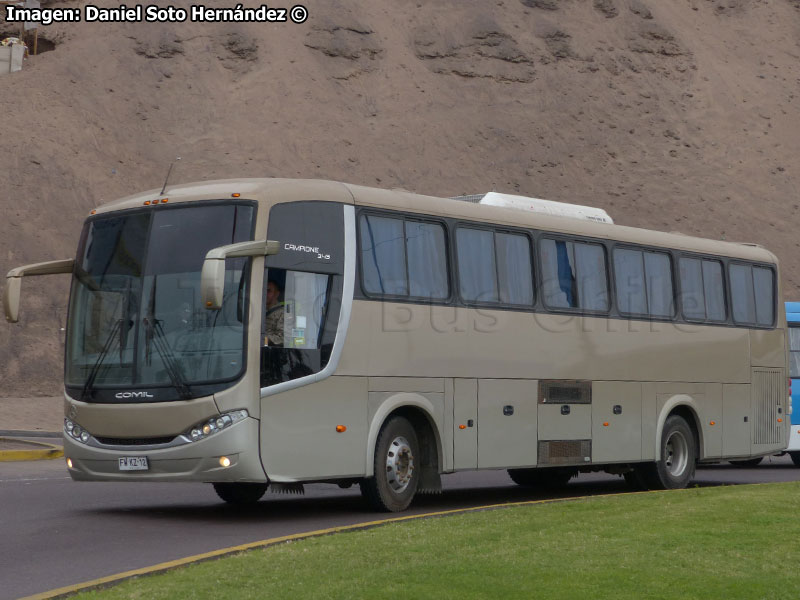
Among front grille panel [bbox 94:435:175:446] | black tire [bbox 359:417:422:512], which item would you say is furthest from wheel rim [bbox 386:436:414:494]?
front grille panel [bbox 94:435:175:446]

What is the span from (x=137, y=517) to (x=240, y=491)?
70.9 inches

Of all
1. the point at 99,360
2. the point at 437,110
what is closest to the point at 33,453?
the point at 99,360

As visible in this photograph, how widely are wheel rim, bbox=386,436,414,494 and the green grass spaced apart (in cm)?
172

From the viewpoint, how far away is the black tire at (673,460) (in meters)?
18.0

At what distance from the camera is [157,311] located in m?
12.7

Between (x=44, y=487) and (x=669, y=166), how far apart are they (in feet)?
149

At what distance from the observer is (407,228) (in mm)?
14383

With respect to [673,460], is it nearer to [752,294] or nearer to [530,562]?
[752,294]

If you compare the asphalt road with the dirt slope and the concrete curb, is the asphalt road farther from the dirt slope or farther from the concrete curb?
the dirt slope

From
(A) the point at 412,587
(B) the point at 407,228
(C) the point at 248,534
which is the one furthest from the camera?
(B) the point at 407,228

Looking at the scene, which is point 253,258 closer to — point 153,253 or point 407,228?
point 153,253

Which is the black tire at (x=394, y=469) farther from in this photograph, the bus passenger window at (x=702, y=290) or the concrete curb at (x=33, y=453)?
the concrete curb at (x=33, y=453)

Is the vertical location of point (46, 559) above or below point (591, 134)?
below

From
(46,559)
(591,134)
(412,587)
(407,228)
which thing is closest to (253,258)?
(407,228)
